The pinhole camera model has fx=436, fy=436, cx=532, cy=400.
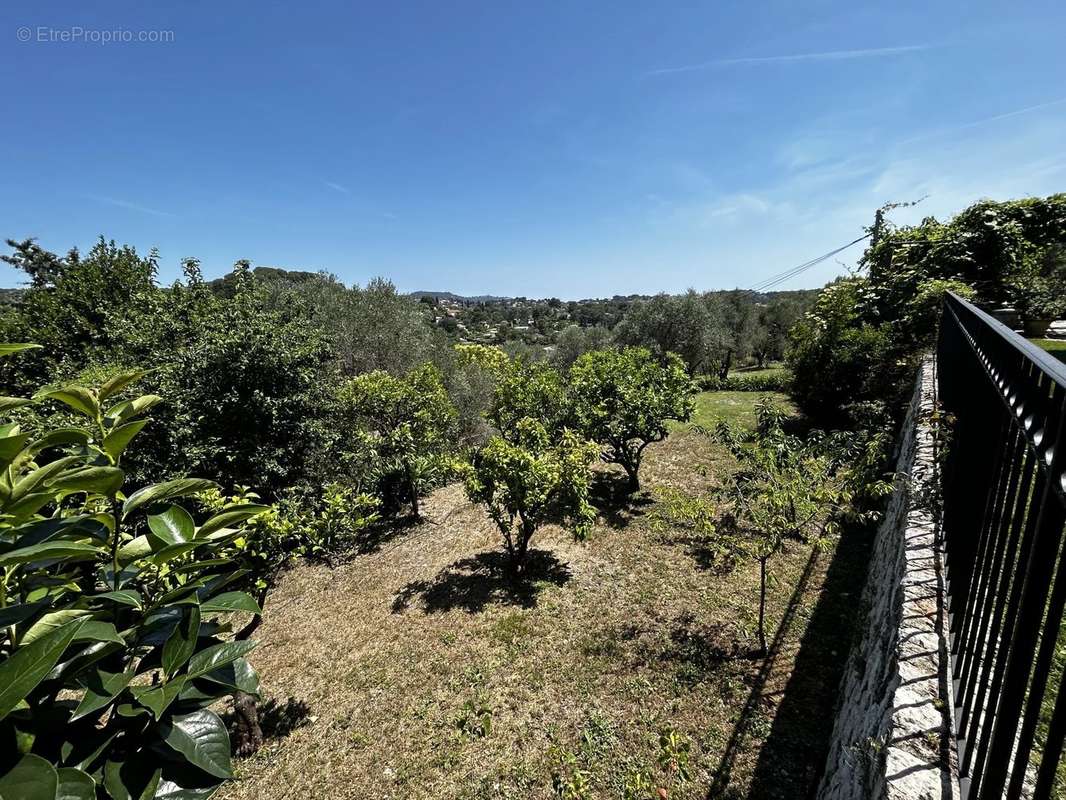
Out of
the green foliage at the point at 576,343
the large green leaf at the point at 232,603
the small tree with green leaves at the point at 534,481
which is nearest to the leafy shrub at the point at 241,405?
the small tree with green leaves at the point at 534,481

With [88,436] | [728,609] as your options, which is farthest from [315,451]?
[88,436]

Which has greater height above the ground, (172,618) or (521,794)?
(172,618)

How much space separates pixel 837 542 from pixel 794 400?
11.9 metres

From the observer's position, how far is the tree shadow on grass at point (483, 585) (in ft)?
26.2

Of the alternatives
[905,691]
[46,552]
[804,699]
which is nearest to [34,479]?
[46,552]

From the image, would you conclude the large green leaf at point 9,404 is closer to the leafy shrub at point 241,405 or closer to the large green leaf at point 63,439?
the large green leaf at point 63,439

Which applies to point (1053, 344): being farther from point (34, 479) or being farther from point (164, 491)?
point (34, 479)

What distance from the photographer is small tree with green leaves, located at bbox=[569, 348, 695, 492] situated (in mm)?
10258

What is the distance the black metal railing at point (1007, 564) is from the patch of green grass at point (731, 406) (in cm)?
1366

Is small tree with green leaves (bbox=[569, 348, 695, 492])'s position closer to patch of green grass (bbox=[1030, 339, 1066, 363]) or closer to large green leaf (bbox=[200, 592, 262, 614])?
patch of green grass (bbox=[1030, 339, 1066, 363])

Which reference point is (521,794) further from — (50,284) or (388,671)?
(50,284)

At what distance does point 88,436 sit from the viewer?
3.54 feet

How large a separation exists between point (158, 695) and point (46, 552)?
38 cm

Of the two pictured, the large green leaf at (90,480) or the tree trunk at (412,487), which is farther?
the tree trunk at (412,487)
